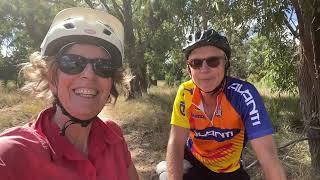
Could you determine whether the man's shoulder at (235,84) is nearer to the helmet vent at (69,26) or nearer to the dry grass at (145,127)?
the helmet vent at (69,26)

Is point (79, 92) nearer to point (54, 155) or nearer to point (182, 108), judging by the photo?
point (54, 155)

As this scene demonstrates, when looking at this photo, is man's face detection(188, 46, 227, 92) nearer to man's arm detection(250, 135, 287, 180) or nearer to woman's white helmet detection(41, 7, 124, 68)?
man's arm detection(250, 135, 287, 180)

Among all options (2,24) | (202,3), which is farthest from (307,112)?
(2,24)

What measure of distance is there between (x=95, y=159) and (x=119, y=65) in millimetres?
566

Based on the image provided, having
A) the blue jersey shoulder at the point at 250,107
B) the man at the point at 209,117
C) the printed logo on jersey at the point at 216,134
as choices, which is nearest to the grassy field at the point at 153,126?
the man at the point at 209,117

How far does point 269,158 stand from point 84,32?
1.55 m

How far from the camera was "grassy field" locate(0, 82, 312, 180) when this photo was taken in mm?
6378

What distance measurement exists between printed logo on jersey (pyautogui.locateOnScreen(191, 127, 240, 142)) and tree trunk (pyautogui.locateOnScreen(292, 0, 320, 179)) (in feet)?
7.97

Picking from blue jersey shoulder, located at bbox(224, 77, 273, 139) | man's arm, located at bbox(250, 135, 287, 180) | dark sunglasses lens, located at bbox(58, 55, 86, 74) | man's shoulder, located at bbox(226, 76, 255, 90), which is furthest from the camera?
man's shoulder, located at bbox(226, 76, 255, 90)

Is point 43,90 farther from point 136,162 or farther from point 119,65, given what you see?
point 136,162

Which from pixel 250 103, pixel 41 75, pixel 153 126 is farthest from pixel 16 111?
pixel 41 75

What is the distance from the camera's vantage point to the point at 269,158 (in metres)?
2.84

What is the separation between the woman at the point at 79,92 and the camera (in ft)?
6.20

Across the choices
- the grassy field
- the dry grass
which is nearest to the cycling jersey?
the dry grass
